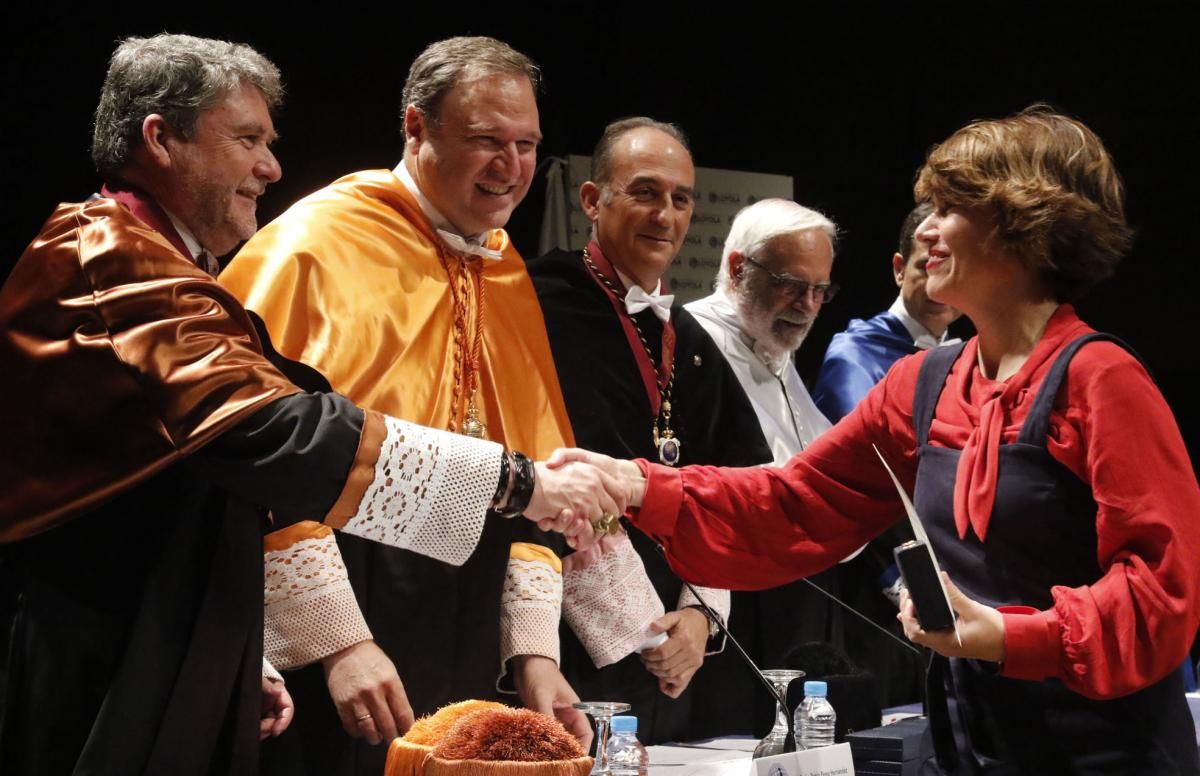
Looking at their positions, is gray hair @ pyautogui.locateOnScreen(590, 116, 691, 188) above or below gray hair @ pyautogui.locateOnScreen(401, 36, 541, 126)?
below

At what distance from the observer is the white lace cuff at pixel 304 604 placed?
2377mm

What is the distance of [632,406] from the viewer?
11.5 ft

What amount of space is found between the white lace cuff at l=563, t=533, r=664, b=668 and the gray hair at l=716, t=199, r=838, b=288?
1590 mm

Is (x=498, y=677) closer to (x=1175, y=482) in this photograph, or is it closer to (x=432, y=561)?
(x=432, y=561)

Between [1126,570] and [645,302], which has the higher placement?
[645,302]

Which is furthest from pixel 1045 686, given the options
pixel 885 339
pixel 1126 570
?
pixel 885 339

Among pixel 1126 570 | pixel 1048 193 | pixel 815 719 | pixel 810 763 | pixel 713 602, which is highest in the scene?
pixel 1048 193

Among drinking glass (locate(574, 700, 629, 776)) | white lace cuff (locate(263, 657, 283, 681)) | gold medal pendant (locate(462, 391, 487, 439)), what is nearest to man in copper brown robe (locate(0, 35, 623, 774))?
white lace cuff (locate(263, 657, 283, 681))

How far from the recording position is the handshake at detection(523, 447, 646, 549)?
242cm

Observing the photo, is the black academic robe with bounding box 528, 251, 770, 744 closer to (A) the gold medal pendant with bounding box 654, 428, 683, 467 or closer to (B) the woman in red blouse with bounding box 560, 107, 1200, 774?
(A) the gold medal pendant with bounding box 654, 428, 683, 467

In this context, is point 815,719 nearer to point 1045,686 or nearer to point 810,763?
point 810,763

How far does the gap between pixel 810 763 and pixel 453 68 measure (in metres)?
1.61

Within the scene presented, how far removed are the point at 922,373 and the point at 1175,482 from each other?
501mm

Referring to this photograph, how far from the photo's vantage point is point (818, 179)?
5.87 m
